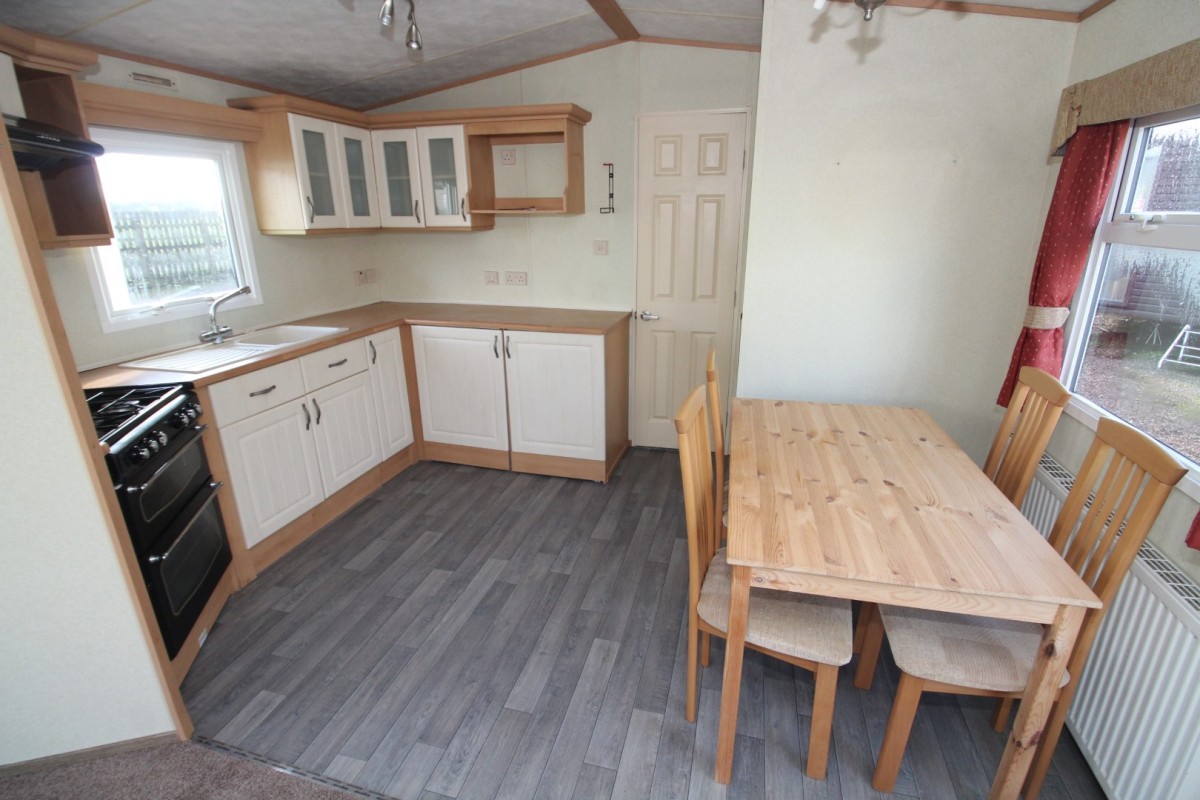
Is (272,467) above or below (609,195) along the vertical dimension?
below

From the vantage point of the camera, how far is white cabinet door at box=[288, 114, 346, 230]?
2966mm

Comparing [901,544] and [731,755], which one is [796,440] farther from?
[731,755]

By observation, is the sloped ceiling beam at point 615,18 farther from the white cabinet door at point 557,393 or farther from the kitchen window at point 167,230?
the kitchen window at point 167,230

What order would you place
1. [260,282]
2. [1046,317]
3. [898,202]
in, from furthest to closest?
[260,282] < [898,202] < [1046,317]

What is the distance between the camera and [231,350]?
270 centimetres

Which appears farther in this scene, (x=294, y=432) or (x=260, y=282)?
(x=260, y=282)

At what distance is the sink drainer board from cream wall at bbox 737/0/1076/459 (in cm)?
228

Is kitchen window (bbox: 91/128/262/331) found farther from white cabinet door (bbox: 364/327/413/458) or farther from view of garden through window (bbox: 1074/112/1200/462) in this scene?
view of garden through window (bbox: 1074/112/1200/462)

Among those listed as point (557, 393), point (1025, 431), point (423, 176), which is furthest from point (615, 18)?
point (1025, 431)

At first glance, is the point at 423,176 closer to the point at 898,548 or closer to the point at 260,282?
the point at 260,282

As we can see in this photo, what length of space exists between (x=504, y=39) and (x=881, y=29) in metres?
1.80

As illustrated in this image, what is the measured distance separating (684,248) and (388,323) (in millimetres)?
1811

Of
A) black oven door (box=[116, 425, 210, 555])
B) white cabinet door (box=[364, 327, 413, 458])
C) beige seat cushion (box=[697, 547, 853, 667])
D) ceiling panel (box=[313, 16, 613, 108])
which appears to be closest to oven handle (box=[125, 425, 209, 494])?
black oven door (box=[116, 425, 210, 555])

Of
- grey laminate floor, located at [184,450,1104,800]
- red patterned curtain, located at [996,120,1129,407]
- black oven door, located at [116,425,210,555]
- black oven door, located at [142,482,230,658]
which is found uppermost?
red patterned curtain, located at [996,120,1129,407]
